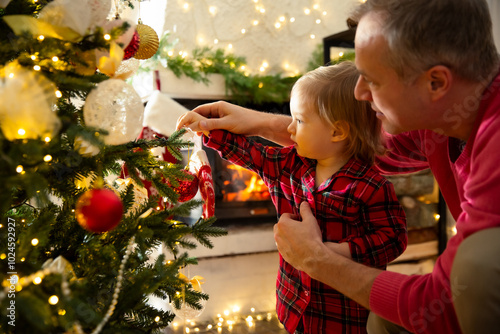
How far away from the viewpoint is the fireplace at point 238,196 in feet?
9.30

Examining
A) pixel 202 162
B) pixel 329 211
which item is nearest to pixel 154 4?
pixel 202 162

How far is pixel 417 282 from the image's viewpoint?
842 mm

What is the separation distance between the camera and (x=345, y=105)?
1.18 m

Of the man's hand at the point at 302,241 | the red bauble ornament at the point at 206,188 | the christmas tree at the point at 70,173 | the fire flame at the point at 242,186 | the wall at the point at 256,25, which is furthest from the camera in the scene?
the fire flame at the point at 242,186

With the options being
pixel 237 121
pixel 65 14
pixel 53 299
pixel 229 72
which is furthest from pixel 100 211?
pixel 229 72

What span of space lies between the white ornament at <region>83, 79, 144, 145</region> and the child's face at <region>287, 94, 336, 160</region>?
1.68 ft

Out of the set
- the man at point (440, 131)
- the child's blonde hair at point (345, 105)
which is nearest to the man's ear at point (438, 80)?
the man at point (440, 131)

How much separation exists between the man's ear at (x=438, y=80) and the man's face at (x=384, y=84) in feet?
0.07

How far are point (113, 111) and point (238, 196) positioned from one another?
2152 millimetres

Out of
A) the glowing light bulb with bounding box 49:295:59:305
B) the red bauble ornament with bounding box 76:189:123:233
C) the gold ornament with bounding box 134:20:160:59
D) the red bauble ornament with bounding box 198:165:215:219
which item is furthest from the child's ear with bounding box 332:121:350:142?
the glowing light bulb with bounding box 49:295:59:305

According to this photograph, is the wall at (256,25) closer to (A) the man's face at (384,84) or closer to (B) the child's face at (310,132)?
(B) the child's face at (310,132)

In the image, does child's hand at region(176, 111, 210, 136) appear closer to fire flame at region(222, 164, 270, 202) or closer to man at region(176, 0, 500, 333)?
man at region(176, 0, 500, 333)

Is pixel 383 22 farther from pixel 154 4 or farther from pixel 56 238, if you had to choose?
pixel 154 4

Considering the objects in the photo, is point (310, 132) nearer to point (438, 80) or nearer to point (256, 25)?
point (438, 80)
